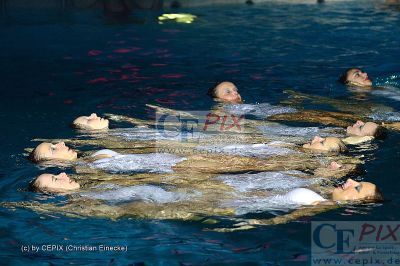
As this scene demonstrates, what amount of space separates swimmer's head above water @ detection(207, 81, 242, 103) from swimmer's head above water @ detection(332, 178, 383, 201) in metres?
4.16

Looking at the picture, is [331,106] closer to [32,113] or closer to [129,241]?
[32,113]

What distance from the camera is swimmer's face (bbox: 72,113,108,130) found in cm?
852

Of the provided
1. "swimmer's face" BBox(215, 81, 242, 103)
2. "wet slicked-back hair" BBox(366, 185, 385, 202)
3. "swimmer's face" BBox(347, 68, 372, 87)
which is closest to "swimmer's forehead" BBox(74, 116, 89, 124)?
"swimmer's face" BBox(215, 81, 242, 103)

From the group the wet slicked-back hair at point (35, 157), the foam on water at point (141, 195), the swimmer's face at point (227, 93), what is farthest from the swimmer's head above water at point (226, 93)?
the foam on water at point (141, 195)

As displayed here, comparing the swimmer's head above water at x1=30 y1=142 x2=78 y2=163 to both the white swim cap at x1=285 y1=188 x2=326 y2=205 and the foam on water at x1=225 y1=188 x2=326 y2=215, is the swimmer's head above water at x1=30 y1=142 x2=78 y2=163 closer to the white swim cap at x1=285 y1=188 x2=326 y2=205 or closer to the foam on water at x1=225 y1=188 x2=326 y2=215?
the foam on water at x1=225 y1=188 x2=326 y2=215

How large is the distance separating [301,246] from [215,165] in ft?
6.22

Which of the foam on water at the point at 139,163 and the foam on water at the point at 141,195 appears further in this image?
the foam on water at the point at 139,163

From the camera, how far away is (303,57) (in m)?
13.1

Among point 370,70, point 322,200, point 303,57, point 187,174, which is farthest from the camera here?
point 303,57

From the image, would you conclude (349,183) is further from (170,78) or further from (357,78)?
(170,78)

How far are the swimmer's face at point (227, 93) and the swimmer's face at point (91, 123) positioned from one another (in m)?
2.00

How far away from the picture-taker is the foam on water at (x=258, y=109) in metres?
9.34

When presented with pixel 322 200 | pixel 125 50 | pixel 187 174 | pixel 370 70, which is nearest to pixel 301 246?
pixel 322 200

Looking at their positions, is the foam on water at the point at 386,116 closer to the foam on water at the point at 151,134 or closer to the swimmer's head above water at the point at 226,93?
the swimmer's head above water at the point at 226,93
